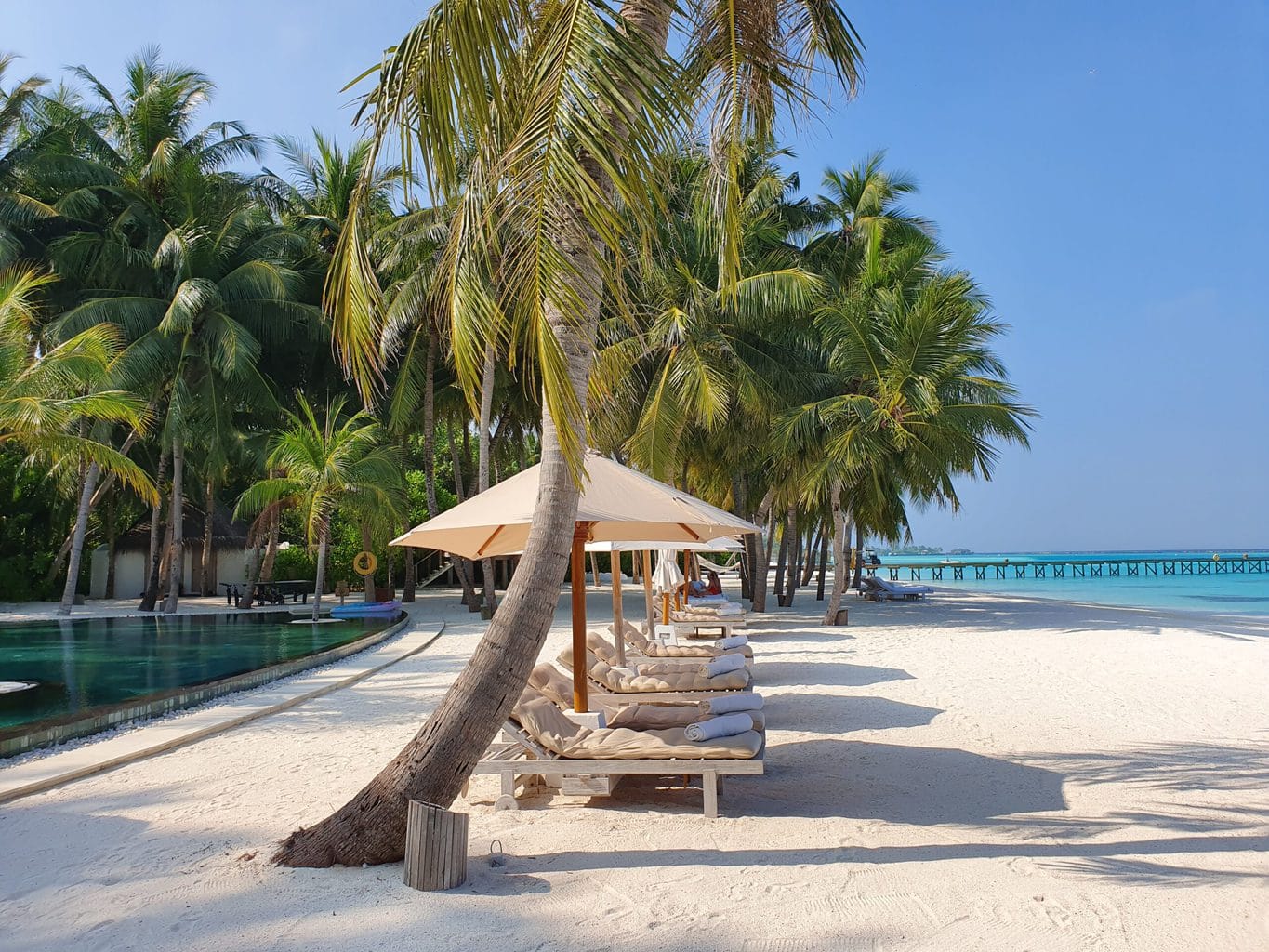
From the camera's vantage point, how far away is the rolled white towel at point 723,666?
734 cm

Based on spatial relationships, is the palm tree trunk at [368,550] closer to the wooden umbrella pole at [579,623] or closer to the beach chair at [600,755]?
the wooden umbrella pole at [579,623]

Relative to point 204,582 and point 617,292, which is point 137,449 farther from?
point 617,292

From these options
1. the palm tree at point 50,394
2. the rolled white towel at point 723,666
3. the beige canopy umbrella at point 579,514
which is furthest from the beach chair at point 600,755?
the palm tree at point 50,394

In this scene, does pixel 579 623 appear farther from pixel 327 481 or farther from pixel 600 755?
pixel 327 481

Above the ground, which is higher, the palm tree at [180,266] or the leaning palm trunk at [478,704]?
the palm tree at [180,266]

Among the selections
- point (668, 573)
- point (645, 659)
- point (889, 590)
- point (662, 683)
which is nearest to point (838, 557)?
point (668, 573)

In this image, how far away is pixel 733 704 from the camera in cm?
556

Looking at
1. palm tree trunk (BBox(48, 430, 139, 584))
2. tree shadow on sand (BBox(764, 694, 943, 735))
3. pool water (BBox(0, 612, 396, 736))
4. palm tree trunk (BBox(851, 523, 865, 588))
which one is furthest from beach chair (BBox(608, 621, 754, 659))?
palm tree trunk (BBox(48, 430, 139, 584))

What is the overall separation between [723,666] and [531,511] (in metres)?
2.87

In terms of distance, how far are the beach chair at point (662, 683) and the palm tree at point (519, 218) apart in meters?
3.00

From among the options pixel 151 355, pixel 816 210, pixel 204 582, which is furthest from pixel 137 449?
pixel 816 210

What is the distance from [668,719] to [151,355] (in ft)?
59.9

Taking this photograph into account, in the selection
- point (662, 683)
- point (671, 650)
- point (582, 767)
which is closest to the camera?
point (582, 767)

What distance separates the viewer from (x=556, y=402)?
3477 millimetres
